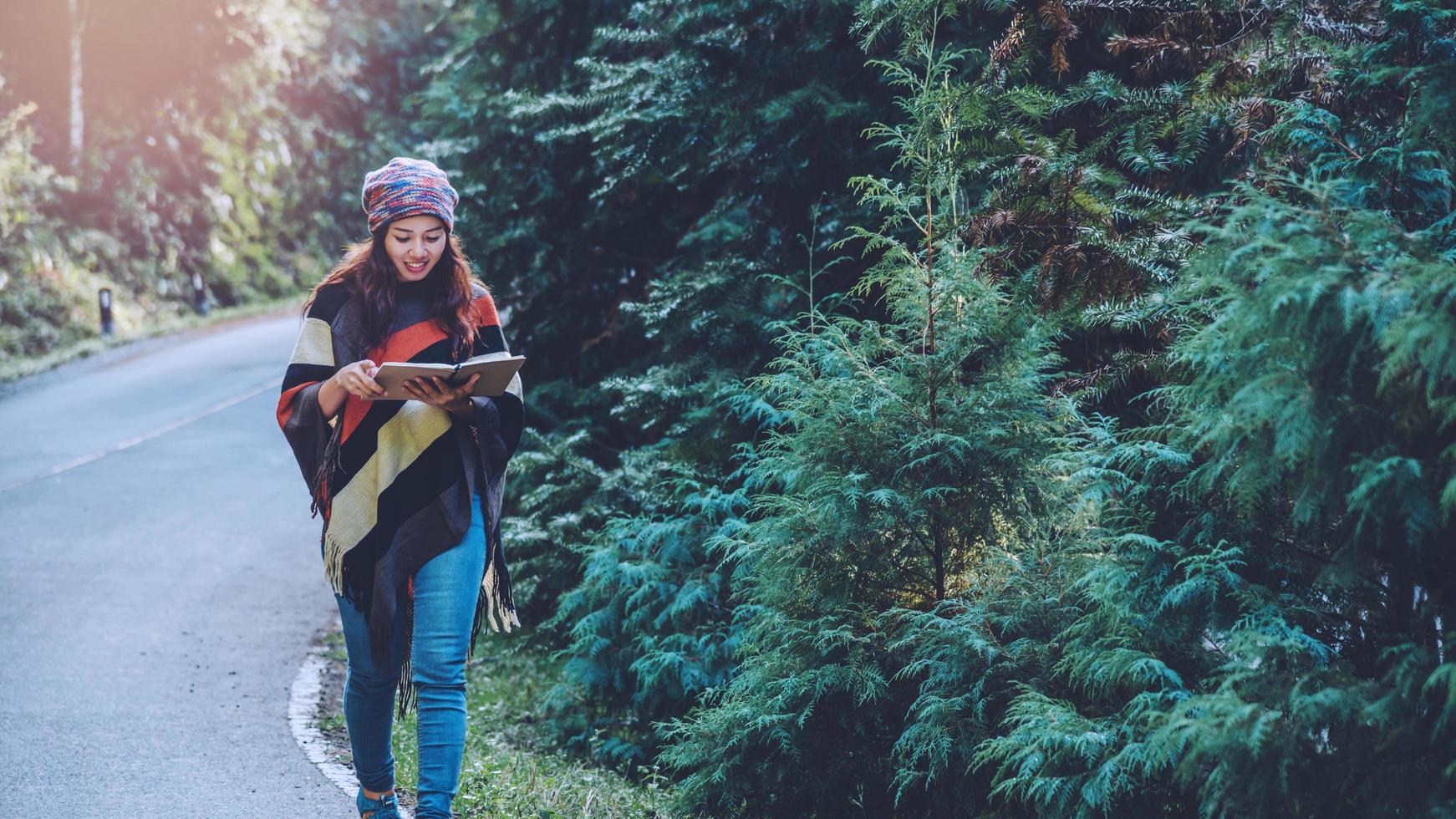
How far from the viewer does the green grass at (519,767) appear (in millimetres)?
4875

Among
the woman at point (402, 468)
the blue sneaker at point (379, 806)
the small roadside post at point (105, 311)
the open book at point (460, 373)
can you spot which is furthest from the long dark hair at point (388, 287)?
the small roadside post at point (105, 311)

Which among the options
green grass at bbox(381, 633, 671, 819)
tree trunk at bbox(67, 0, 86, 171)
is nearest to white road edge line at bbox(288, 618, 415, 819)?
green grass at bbox(381, 633, 671, 819)

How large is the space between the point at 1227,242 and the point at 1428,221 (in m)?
0.75

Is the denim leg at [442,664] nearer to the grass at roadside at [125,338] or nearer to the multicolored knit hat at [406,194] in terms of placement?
the multicolored knit hat at [406,194]

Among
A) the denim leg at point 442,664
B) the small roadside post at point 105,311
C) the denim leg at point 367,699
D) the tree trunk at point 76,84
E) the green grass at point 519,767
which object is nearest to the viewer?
the denim leg at point 442,664

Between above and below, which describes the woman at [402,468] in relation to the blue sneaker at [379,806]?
above

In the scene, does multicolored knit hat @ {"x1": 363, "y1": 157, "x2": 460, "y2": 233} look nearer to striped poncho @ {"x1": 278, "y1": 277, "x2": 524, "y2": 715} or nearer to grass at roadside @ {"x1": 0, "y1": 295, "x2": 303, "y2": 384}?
striped poncho @ {"x1": 278, "y1": 277, "x2": 524, "y2": 715}

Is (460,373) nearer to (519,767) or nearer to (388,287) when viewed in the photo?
(388,287)

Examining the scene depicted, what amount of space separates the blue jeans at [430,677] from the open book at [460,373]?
1.36 ft

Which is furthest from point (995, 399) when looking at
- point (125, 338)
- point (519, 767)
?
point (125, 338)

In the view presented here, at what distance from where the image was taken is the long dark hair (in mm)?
3979

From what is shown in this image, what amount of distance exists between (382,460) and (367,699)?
2.60ft

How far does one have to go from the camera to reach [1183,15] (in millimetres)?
4988

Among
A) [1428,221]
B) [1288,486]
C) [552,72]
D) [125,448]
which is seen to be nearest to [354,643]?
[1288,486]
